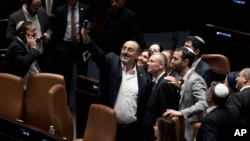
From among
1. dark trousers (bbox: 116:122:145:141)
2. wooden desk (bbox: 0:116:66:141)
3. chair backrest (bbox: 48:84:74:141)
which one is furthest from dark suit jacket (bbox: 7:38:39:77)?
dark trousers (bbox: 116:122:145:141)

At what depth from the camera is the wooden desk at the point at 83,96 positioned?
6.79 metres

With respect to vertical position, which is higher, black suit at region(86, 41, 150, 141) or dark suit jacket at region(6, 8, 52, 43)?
dark suit jacket at region(6, 8, 52, 43)

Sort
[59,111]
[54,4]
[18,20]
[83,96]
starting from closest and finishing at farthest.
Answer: [59,111], [83,96], [18,20], [54,4]

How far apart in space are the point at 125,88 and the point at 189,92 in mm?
615

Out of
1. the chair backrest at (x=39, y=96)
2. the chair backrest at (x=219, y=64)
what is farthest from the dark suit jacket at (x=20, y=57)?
the chair backrest at (x=219, y=64)

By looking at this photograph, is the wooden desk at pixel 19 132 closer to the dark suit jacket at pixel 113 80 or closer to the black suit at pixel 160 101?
the dark suit jacket at pixel 113 80

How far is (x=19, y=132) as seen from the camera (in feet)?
18.5

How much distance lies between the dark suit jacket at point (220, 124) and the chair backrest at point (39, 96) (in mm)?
1795

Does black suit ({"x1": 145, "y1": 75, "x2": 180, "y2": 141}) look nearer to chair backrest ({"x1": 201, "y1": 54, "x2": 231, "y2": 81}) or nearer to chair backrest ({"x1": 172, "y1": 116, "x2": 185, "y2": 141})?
chair backrest ({"x1": 172, "y1": 116, "x2": 185, "y2": 141})

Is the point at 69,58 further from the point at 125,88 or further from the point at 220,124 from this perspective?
the point at 220,124

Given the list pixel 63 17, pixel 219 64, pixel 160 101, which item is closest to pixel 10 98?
pixel 63 17

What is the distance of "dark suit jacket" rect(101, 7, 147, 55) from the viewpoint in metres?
7.84

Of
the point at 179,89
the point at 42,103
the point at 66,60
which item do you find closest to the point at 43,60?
the point at 66,60

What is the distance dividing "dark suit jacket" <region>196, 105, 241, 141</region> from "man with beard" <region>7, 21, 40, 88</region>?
2224 millimetres
